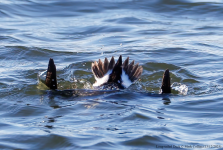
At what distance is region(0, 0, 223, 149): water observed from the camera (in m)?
4.86

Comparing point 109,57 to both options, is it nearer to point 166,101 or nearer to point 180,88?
point 180,88

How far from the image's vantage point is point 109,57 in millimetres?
9016

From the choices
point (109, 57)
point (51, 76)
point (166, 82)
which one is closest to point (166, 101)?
point (166, 82)

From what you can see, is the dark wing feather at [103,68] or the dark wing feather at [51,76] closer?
the dark wing feather at [51,76]

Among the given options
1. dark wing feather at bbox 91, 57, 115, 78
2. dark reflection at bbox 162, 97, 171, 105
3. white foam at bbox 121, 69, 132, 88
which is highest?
dark wing feather at bbox 91, 57, 115, 78

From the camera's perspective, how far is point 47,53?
363 inches

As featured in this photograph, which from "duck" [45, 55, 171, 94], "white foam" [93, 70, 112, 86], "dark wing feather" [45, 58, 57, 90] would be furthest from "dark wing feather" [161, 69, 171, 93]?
"dark wing feather" [45, 58, 57, 90]

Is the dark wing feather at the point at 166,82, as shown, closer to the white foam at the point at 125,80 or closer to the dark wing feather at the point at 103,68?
the white foam at the point at 125,80

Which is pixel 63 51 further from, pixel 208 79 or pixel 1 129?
pixel 1 129

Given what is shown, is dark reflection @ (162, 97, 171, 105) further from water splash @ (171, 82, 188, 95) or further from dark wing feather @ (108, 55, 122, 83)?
dark wing feather @ (108, 55, 122, 83)

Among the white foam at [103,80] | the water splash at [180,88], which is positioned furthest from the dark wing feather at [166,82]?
the white foam at [103,80]

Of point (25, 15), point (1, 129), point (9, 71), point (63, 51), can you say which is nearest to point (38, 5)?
point (25, 15)

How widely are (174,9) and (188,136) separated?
9872 mm

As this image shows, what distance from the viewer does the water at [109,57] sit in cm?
486
